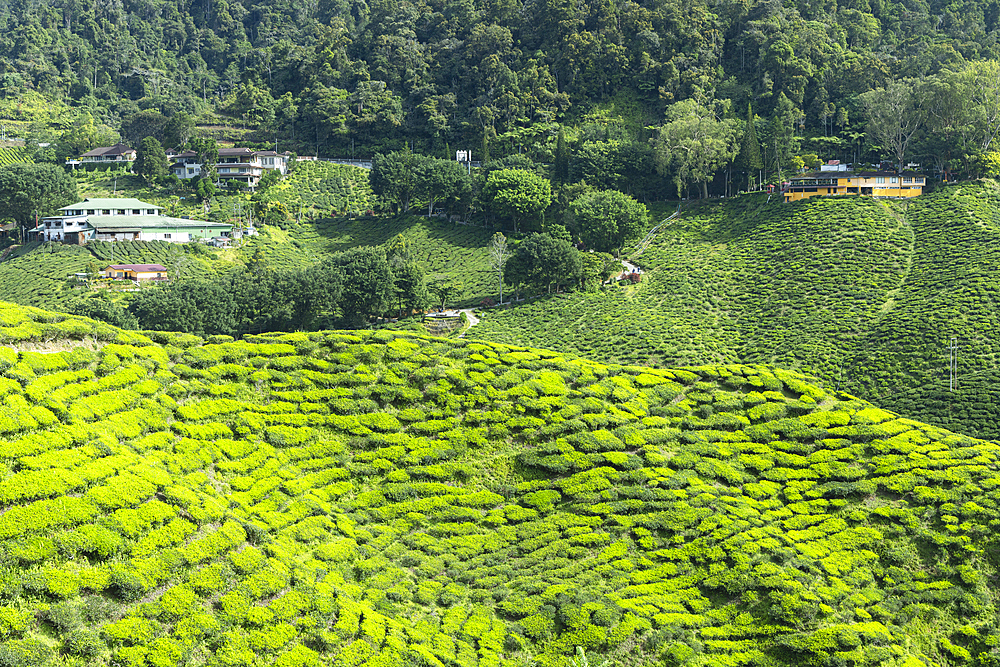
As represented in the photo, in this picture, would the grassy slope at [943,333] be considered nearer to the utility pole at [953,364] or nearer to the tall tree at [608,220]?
the utility pole at [953,364]

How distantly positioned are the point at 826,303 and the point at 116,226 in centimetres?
7438

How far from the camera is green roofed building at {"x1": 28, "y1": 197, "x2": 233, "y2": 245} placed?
346 ft

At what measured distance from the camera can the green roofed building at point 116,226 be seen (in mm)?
105500

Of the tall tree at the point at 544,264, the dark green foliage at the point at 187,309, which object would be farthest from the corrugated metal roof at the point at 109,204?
the tall tree at the point at 544,264

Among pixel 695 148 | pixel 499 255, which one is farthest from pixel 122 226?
pixel 695 148

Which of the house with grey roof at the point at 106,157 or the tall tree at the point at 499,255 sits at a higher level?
the house with grey roof at the point at 106,157

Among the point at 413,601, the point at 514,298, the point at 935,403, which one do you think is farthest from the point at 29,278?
the point at 935,403

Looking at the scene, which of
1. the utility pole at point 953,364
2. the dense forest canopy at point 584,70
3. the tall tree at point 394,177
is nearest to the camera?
the utility pole at point 953,364

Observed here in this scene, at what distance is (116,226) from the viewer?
347 feet

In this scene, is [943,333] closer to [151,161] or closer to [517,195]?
[517,195]

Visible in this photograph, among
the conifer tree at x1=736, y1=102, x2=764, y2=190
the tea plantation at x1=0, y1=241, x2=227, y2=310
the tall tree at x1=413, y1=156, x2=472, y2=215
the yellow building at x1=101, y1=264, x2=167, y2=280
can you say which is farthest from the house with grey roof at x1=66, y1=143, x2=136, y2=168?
the conifer tree at x1=736, y1=102, x2=764, y2=190

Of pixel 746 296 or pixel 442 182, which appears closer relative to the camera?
pixel 746 296

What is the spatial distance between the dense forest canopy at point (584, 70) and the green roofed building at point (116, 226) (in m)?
31.9

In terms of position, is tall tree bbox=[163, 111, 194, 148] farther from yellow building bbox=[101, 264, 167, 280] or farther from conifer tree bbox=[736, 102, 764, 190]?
conifer tree bbox=[736, 102, 764, 190]
